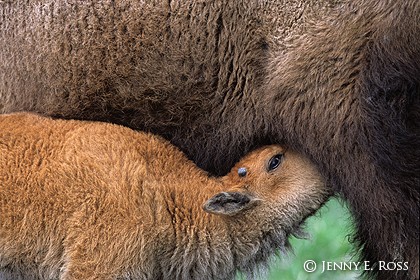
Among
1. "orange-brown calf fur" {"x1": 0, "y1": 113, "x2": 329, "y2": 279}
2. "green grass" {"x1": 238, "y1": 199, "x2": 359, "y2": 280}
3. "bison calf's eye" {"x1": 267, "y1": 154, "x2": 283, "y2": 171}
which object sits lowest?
"green grass" {"x1": 238, "y1": 199, "x2": 359, "y2": 280}

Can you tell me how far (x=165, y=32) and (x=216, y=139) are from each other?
62 cm

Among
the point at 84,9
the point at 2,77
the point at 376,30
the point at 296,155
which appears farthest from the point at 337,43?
the point at 2,77

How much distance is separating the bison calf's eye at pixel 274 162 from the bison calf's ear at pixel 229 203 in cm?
19

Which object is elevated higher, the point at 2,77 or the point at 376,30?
the point at 376,30

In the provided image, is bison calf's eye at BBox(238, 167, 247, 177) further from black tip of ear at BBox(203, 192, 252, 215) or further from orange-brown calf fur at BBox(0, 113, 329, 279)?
black tip of ear at BBox(203, 192, 252, 215)

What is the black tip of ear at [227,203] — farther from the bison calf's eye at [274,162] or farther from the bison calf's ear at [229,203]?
the bison calf's eye at [274,162]

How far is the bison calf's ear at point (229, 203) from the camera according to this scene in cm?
488

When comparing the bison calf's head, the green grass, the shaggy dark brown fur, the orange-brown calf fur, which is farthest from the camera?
the green grass

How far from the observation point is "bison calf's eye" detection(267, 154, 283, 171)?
513 cm

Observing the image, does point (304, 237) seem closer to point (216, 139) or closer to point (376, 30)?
→ point (216, 139)

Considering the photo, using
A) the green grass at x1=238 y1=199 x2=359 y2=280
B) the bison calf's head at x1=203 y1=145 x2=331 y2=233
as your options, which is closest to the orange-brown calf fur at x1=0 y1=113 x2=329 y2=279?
the bison calf's head at x1=203 y1=145 x2=331 y2=233

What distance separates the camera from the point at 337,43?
486 centimetres

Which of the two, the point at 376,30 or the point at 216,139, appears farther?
the point at 216,139

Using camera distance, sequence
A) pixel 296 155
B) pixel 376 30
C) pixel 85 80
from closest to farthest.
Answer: pixel 376 30, pixel 296 155, pixel 85 80
